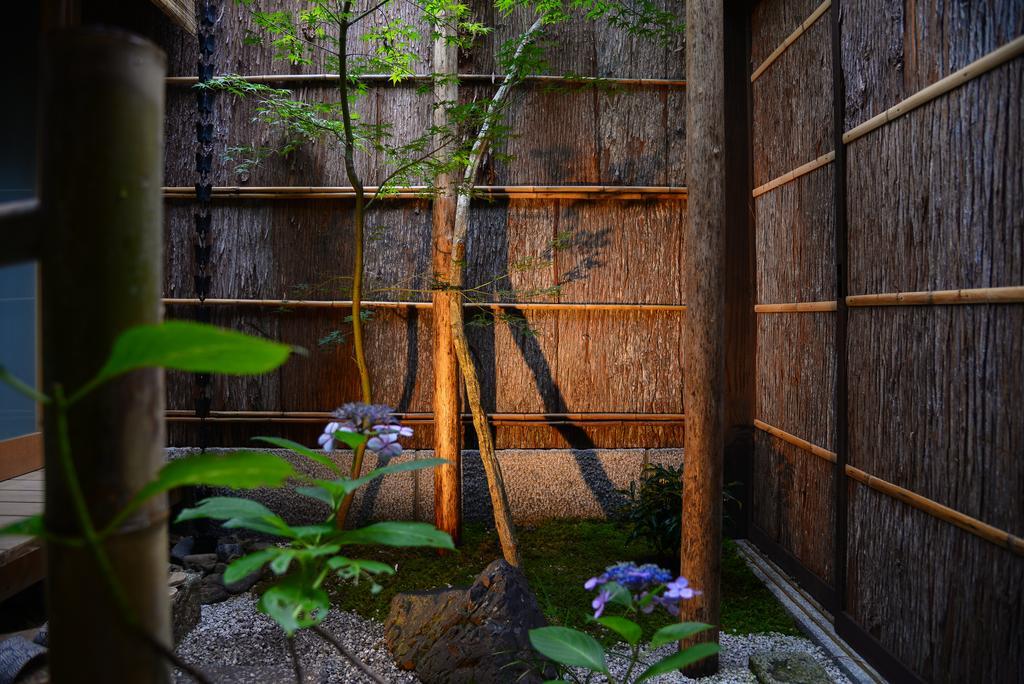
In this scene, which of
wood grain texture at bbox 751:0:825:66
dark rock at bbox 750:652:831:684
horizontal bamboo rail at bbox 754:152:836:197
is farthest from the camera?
wood grain texture at bbox 751:0:825:66

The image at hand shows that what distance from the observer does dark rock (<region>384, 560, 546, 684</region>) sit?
7.28 ft

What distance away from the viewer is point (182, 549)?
3398mm

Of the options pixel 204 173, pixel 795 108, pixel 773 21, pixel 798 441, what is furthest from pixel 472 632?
pixel 773 21

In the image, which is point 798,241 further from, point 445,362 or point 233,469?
point 233,469

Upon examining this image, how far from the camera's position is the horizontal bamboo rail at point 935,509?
176 cm

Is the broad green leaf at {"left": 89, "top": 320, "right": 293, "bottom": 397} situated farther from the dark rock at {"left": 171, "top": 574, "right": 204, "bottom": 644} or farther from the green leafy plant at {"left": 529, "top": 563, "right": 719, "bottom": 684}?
the dark rock at {"left": 171, "top": 574, "right": 204, "bottom": 644}

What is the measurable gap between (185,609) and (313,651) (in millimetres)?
554

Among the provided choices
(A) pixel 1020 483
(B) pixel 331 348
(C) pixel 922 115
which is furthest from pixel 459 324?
(A) pixel 1020 483

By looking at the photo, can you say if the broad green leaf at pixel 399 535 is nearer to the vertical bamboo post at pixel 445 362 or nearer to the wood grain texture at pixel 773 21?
the vertical bamboo post at pixel 445 362

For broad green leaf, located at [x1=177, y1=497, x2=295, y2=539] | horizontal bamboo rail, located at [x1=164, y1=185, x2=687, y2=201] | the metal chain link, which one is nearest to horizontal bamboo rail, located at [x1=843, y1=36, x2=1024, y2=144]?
horizontal bamboo rail, located at [x1=164, y1=185, x2=687, y2=201]

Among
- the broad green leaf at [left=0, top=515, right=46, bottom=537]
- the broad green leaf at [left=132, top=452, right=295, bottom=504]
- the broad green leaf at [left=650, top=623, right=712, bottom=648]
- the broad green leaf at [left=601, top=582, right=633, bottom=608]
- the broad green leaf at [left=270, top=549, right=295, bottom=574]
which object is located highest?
the broad green leaf at [left=132, top=452, right=295, bottom=504]

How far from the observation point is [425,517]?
382cm

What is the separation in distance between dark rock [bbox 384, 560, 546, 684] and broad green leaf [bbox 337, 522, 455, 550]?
174 cm

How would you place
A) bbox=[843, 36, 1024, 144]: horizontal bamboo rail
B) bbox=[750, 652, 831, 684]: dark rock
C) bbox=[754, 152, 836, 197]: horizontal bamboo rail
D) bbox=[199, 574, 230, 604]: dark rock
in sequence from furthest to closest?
bbox=[199, 574, 230, 604]: dark rock
bbox=[754, 152, 836, 197]: horizontal bamboo rail
bbox=[750, 652, 831, 684]: dark rock
bbox=[843, 36, 1024, 144]: horizontal bamboo rail
